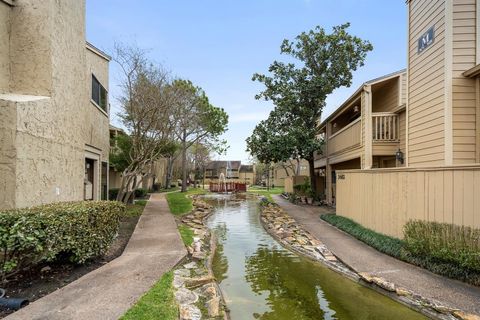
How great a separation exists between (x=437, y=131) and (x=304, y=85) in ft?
33.2

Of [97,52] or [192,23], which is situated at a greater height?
[192,23]

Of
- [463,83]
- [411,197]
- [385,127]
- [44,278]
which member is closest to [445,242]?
[411,197]

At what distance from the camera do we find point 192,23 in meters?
15.4

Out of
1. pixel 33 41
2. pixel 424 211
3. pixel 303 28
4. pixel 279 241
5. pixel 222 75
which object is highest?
pixel 303 28

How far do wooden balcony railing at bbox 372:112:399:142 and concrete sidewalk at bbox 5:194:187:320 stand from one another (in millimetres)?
8734

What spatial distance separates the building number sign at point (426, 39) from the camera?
8984 millimetres

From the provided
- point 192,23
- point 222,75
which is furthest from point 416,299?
point 222,75

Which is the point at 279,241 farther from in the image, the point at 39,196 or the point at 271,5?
the point at 271,5

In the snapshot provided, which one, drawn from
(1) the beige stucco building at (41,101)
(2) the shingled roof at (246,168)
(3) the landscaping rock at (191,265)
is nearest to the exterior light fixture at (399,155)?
(3) the landscaping rock at (191,265)

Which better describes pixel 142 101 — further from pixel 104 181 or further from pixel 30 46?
pixel 30 46

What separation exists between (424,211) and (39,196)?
26.5 ft

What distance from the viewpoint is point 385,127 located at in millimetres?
12617

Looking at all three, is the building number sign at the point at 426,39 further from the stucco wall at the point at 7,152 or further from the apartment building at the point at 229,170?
the apartment building at the point at 229,170

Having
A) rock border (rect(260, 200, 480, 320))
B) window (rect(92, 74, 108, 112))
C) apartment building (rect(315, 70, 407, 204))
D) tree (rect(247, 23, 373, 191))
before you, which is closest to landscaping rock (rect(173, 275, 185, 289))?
rock border (rect(260, 200, 480, 320))
